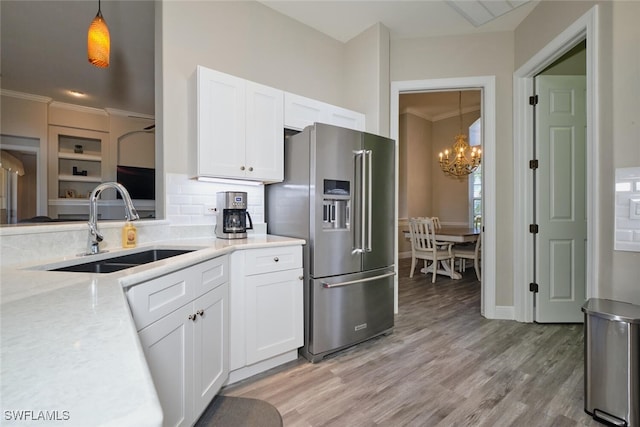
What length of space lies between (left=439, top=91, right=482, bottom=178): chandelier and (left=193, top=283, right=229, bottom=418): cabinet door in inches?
216

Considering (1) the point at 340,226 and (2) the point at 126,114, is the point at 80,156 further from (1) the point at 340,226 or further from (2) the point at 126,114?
(1) the point at 340,226

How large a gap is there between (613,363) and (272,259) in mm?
2032

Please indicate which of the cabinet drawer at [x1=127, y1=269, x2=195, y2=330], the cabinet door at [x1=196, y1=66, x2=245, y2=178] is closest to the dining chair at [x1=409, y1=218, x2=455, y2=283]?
the cabinet door at [x1=196, y1=66, x2=245, y2=178]

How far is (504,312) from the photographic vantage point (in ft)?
9.97

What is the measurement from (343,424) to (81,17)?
4.20 m

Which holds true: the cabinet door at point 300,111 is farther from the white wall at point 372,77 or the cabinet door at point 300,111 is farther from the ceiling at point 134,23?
the ceiling at point 134,23

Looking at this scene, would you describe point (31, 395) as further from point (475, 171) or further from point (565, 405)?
point (475, 171)

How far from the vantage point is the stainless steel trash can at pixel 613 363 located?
57.8 inches

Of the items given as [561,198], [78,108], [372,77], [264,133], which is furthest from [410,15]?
[78,108]

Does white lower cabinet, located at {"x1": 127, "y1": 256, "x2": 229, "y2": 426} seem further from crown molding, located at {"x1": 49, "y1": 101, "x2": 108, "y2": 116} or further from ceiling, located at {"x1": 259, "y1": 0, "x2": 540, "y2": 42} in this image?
crown molding, located at {"x1": 49, "y1": 101, "x2": 108, "y2": 116}

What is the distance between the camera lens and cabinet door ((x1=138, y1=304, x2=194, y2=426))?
114cm

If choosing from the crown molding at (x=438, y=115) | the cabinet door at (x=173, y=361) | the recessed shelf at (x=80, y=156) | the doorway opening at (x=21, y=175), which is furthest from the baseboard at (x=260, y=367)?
the crown molding at (x=438, y=115)

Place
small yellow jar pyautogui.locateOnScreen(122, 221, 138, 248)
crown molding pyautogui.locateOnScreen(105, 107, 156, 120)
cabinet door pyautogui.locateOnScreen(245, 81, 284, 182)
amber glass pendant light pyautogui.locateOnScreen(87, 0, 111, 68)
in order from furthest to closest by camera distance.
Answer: crown molding pyautogui.locateOnScreen(105, 107, 156, 120) < cabinet door pyautogui.locateOnScreen(245, 81, 284, 182) < small yellow jar pyautogui.locateOnScreen(122, 221, 138, 248) < amber glass pendant light pyautogui.locateOnScreen(87, 0, 111, 68)

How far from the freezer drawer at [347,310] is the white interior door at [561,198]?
1.73 metres
